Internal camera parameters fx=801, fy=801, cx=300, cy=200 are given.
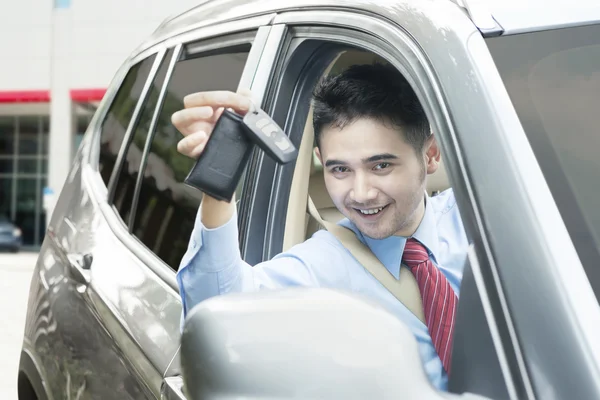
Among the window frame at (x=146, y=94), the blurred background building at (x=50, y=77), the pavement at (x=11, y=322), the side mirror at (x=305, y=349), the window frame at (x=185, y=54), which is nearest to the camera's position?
the side mirror at (x=305, y=349)

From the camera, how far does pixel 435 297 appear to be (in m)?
1.51

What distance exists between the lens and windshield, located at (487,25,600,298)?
107 cm

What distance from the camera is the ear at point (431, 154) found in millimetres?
1604

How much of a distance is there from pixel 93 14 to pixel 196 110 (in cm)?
2100

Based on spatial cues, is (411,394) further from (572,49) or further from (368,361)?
(572,49)

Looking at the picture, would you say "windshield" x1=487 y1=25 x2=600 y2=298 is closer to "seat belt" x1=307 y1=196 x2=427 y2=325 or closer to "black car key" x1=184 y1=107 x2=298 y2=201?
"black car key" x1=184 y1=107 x2=298 y2=201

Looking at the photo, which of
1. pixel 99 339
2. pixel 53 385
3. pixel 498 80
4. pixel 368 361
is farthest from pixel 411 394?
pixel 53 385

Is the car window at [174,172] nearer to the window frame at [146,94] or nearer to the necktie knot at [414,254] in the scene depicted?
the window frame at [146,94]

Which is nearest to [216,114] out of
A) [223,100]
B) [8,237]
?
[223,100]

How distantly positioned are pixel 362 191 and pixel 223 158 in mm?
376

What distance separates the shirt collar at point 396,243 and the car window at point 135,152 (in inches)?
34.2

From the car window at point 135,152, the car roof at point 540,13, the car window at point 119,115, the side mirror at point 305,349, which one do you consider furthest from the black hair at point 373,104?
the car window at point 119,115

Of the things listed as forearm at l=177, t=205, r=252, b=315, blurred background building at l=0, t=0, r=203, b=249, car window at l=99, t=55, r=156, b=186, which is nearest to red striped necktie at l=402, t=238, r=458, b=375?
forearm at l=177, t=205, r=252, b=315

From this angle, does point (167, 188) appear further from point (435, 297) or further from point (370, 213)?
point (435, 297)
